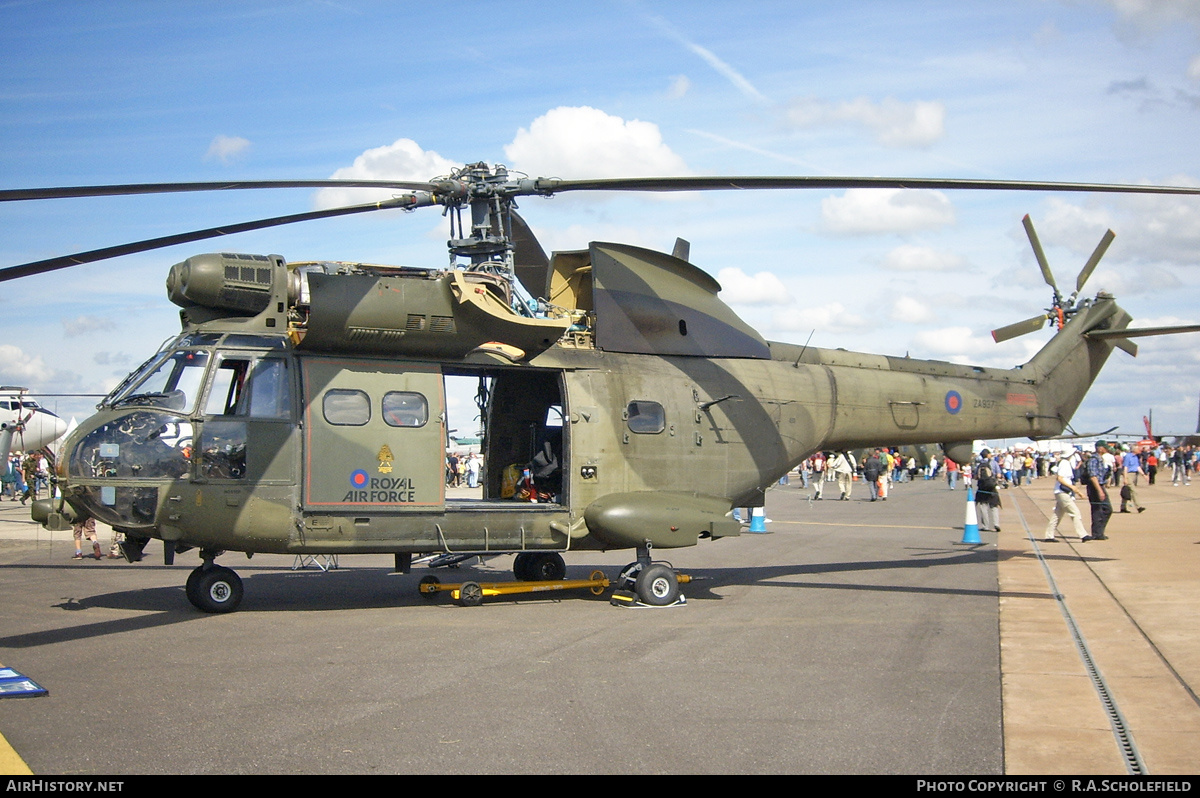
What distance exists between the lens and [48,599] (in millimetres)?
11734

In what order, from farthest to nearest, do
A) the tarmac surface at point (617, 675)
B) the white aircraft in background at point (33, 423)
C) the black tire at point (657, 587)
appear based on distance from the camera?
the white aircraft in background at point (33, 423) < the black tire at point (657, 587) < the tarmac surface at point (617, 675)

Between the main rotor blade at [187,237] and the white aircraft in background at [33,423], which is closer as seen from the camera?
the main rotor blade at [187,237]

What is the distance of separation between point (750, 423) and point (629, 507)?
2.38m

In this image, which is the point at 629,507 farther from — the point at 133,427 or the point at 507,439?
the point at 133,427

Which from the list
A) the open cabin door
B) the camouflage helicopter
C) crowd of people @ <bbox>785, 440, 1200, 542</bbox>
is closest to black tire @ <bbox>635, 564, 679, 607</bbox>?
the camouflage helicopter

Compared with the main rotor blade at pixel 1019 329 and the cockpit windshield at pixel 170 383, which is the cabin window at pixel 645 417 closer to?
the cockpit windshield at pixel 170 383

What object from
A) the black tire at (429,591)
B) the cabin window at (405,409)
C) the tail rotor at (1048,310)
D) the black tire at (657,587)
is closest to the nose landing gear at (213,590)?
the black tire at (429,591)

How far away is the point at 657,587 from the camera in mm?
11438

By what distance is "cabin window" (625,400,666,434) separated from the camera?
11.9 meters

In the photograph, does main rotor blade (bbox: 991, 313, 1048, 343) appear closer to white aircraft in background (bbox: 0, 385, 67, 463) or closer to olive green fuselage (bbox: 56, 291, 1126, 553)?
olive green fuselage (bbox: 56, 291, 1126, 553)

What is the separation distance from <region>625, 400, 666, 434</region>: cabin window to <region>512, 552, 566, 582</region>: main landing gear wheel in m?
2.59

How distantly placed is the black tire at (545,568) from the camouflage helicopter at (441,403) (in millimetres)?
31

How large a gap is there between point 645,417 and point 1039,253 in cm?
899

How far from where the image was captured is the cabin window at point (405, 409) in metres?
10.8
